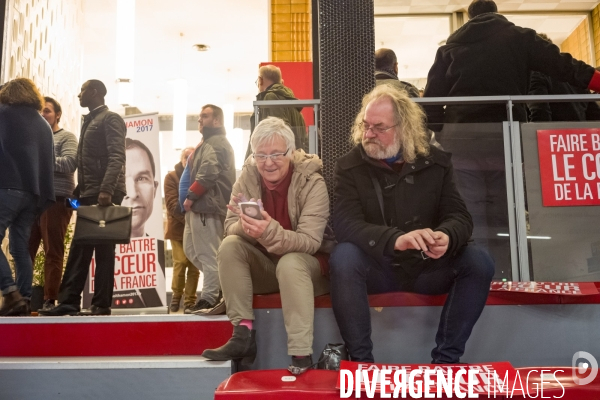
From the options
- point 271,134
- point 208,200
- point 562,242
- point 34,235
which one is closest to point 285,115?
point 271,134

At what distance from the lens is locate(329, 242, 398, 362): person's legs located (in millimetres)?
2223

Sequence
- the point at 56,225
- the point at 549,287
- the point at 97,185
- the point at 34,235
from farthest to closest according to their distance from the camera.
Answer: the point at 34,235, the point at 56,225, the point at 97,185, the point at 549,287

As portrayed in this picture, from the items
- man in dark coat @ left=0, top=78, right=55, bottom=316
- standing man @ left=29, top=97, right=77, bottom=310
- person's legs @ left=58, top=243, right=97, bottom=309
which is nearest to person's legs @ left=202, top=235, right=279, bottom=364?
person's legs @ left=58, top=243, right=97, bottom=309

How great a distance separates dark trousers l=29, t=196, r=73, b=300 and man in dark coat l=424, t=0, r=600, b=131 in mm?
2457

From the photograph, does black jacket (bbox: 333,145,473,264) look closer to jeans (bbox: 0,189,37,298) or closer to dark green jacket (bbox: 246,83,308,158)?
dark green jacket (bbox: 246,83,308,158)

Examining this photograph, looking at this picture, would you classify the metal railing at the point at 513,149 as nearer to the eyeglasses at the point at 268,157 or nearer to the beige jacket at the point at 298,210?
the beige jacket at the point at 298,210

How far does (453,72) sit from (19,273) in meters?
2.76

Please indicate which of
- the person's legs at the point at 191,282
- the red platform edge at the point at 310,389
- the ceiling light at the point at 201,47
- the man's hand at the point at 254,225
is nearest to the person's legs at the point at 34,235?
the person's legs at the point at 191,282

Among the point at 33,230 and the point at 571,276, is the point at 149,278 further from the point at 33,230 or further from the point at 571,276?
the point at 571,276

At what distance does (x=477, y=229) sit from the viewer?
3072 mm

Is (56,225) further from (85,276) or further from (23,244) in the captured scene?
(85,276)

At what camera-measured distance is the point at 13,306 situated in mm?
3129

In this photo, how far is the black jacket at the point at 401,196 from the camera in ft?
7.96

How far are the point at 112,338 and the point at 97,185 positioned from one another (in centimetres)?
121
